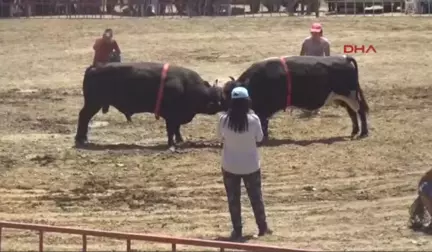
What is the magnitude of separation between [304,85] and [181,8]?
82.2 ft

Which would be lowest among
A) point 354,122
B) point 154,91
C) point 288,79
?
point 354,122

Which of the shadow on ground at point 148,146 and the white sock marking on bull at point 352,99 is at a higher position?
the white sock marking on bull at point 352,99

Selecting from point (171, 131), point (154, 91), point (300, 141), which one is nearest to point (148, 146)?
point (171, 131)

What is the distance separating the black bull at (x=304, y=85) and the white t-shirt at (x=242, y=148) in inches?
262

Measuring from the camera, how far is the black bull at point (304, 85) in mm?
19453

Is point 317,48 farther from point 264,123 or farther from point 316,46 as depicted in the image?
point 264,123

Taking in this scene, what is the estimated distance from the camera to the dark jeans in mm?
12625

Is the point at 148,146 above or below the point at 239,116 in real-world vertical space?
below

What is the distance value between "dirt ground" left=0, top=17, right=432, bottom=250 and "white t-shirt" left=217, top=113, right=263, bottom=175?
0.82 meters

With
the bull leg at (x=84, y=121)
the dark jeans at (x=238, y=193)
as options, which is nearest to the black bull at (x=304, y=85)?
the bull leg at (x=84, y=121)

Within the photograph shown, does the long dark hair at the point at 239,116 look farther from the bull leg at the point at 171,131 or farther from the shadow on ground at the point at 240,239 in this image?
the bull leg at the point at 171,131

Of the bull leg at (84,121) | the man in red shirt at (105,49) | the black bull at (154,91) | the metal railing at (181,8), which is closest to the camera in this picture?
the black bull at (154,91)

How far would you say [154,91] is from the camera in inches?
747

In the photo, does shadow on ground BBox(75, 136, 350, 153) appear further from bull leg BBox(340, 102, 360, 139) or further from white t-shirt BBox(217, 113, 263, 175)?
white t-shirt BBox(217, 113, 263, 175)
